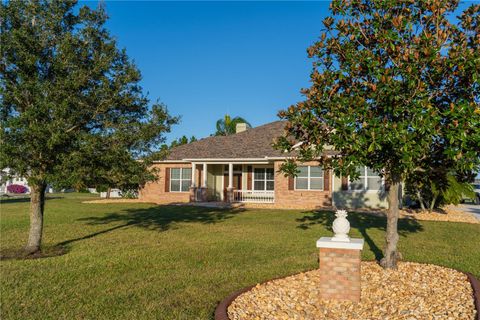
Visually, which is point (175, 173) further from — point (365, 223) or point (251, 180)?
point (365, 223)

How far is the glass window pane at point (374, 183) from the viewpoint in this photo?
72.2ft

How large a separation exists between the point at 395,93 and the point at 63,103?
6.14 m

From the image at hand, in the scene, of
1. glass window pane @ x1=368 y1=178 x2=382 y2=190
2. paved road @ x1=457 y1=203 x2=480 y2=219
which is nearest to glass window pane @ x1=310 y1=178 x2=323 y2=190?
glass window pane @ x1=368 y1=178 x2=382 y2=190

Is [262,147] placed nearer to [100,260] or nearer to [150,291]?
[100,260]

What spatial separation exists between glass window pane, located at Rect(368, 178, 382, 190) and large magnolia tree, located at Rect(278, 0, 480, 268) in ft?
48.4

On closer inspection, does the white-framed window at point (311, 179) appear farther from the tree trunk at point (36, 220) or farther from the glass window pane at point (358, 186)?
the tree trunk at point (36, 220)

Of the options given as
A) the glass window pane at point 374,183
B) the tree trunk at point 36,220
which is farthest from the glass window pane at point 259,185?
the tree trunk at point 36,220

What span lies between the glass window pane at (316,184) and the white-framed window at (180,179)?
8887 mm

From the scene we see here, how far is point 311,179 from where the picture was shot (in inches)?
909

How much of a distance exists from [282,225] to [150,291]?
899cm

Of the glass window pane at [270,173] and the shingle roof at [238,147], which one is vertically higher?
the shingle roof at [238,147]

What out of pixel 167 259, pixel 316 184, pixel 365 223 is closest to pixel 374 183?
pixel 316 184

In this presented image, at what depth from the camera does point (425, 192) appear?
66.8 feet

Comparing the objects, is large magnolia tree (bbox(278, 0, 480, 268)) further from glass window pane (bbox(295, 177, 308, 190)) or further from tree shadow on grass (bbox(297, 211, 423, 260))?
glass window pane (bbox(295, 177, 308, 190))
